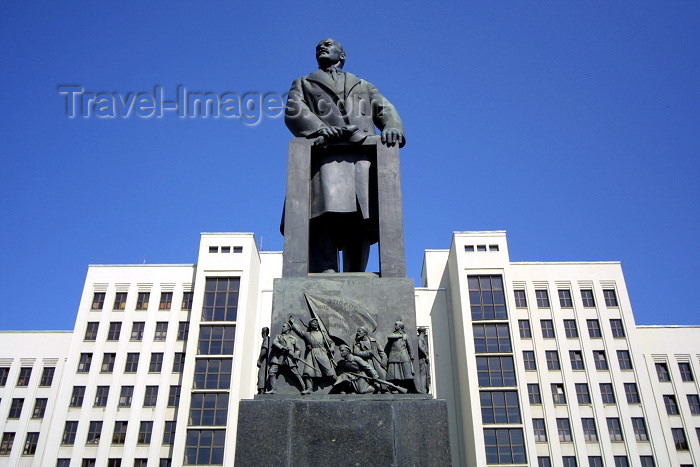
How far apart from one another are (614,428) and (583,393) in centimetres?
367

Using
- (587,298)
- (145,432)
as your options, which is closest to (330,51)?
(145,432)

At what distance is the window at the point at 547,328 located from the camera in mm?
54562

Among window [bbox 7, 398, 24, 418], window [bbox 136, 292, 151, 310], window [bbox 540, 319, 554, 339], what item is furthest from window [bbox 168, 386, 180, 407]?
window [bbox 540, 319, 554, 339]

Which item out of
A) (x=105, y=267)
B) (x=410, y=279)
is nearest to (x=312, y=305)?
(x=410, y=279)

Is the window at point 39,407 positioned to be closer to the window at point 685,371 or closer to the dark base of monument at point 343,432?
the dark base of monument at point 343,432

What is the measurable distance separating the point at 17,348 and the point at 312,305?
6072 centimetres

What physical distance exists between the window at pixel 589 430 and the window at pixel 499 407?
6102 mm

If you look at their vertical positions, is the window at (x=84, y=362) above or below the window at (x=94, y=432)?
above

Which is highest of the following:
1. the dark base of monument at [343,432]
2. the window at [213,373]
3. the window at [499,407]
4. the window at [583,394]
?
the window at [213,373]

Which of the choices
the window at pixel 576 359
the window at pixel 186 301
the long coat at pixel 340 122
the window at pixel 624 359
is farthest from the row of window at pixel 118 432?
the long coat at pixel 340 122

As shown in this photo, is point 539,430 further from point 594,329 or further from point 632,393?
point 594,329

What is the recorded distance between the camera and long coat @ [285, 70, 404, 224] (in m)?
7.85

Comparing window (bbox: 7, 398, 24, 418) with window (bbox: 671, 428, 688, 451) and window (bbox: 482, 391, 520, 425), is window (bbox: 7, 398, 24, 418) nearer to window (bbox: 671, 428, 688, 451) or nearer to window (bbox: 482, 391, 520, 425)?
window (bbox: 482, 391, 520, 425)

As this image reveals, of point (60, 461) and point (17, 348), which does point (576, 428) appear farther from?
point (17, 348)
